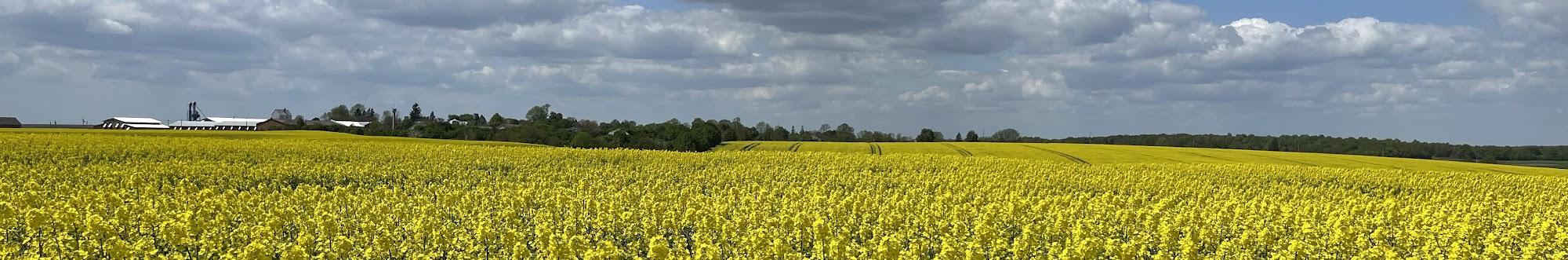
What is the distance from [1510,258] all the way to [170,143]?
4833 centimetres

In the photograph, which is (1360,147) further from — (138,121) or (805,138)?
(138,121)

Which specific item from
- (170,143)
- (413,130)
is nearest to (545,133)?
(413,130)

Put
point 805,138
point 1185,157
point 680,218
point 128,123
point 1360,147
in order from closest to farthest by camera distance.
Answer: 1. point 680,218
2. point 1185,157
3. point 1360,147
4. point 805,138
5. point 128,123

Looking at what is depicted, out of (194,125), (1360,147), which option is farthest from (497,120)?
(1360,147)

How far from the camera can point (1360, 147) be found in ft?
367

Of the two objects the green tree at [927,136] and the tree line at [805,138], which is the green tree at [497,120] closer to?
the tree line at [805,138]

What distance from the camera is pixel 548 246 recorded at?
12.6 meters

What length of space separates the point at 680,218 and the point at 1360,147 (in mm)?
117136

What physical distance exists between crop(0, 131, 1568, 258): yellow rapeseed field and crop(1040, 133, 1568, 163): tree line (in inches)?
3243

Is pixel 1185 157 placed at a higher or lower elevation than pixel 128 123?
lower

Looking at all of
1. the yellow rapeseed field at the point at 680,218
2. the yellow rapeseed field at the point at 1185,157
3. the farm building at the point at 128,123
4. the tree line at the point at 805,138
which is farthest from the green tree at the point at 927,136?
the farm building at the point at 128,123

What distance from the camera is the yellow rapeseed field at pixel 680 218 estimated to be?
1367 cm

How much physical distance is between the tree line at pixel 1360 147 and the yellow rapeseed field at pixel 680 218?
8238cm

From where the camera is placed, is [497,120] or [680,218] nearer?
[680,218]
